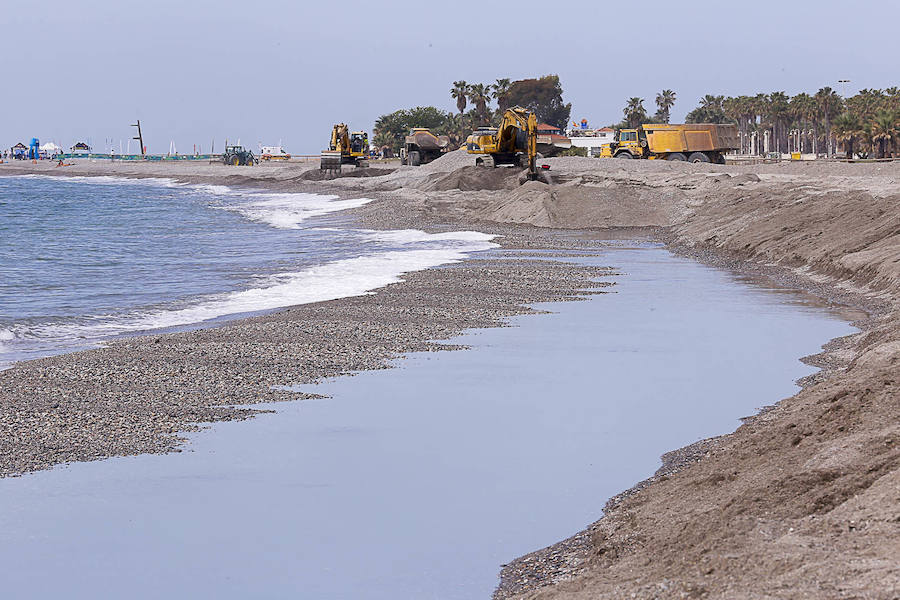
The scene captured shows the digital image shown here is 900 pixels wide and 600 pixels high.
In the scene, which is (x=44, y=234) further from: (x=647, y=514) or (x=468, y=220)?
(x=647, y=514)

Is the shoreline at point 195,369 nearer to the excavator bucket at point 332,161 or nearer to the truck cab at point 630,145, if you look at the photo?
the truck cab at point 630,145

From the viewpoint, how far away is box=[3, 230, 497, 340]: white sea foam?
18719 millimetres

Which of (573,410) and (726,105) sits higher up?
(726,105)

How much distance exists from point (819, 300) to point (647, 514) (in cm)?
1397

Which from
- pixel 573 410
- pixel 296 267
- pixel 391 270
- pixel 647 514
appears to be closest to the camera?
pixel 647 514

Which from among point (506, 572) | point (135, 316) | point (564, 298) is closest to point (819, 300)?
point (564, 298)

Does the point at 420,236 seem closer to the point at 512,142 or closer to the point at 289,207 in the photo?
the point at 512,142

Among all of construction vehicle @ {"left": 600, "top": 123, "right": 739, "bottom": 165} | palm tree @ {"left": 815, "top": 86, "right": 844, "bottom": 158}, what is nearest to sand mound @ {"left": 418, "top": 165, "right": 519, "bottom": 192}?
construction vehicle @ {"left": 600, "top": 123, "right": 739, "bottom": 165}

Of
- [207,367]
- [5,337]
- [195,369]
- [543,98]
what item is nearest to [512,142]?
[5,337]

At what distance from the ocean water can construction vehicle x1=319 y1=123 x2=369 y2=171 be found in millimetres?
26967

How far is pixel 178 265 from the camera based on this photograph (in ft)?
103

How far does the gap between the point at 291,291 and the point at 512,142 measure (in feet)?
113

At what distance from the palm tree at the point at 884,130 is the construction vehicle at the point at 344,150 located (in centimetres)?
4155

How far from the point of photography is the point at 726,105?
471ft
